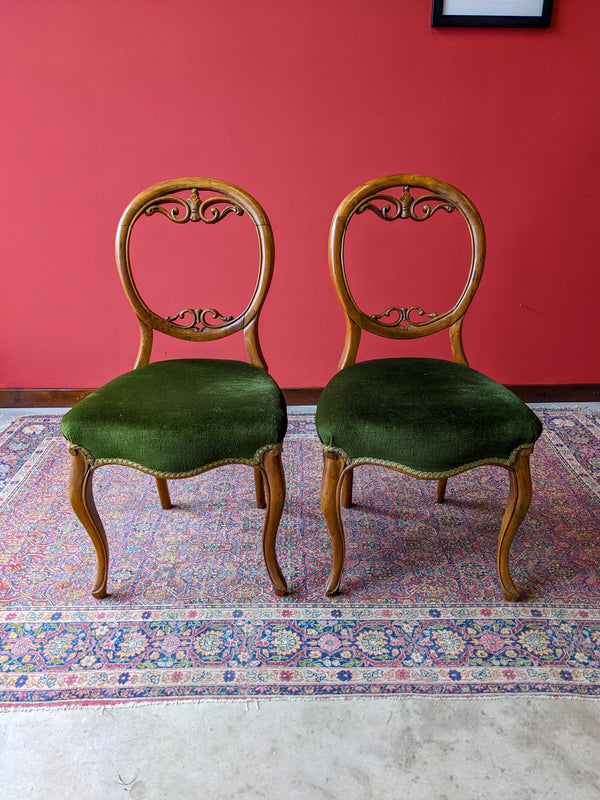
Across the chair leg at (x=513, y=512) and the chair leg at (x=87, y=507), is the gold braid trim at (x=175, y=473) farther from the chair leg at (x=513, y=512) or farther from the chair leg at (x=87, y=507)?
the chair leg at (x=513, y=512)

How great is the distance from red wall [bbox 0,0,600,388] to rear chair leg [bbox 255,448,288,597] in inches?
52.3

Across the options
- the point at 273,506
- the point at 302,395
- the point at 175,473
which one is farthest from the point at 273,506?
the point at 302,395

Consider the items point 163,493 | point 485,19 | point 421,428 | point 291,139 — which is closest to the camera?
point 421,428

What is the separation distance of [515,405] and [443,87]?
160cm

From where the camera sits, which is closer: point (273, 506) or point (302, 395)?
point (273, 506)

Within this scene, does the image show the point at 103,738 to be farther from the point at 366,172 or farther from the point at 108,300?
the point at 366,172

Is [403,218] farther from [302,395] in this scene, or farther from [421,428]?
A: [302,395]

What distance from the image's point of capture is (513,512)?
1.44 metres

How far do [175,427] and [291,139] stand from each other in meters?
1.60

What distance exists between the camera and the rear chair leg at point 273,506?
139cm

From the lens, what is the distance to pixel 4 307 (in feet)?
8.60

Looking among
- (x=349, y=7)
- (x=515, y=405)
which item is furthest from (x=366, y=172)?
(x=515, y=405)

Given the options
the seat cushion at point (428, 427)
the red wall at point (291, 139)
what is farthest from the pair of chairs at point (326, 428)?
the red wall at point (291, 139)

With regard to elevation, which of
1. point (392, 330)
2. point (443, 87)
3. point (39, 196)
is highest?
point (443, 87)
